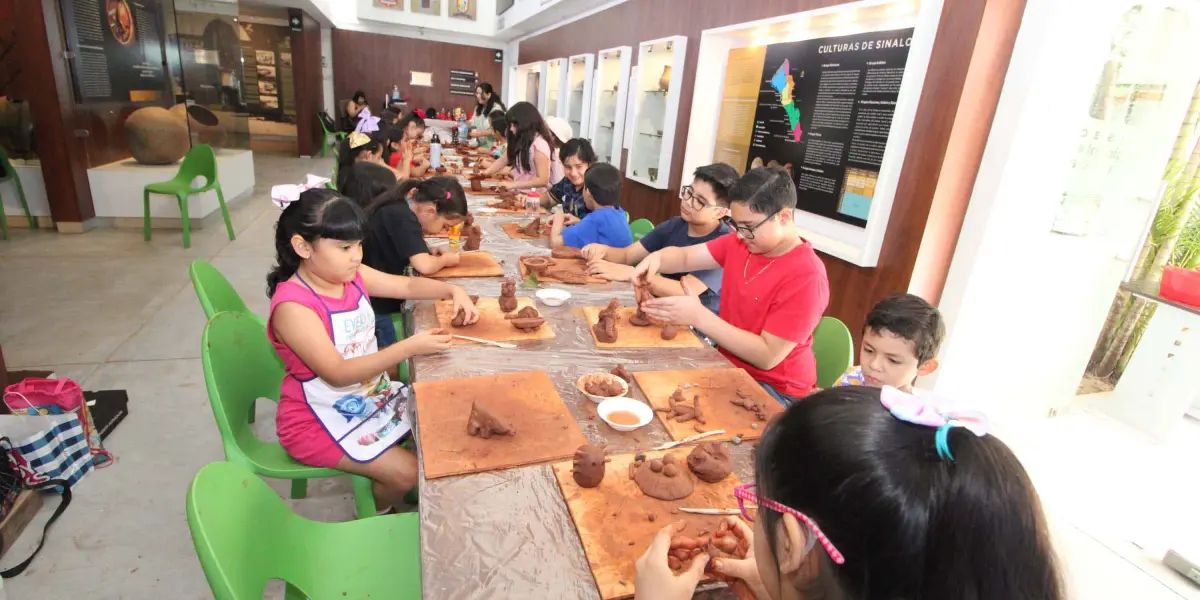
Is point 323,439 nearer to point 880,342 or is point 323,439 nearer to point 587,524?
point 587,524

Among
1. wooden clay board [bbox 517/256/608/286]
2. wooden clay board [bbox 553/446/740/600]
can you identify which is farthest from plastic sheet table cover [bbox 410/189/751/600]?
wooden clay board [bbox 517/256/608/286]

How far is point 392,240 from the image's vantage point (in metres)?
2.69

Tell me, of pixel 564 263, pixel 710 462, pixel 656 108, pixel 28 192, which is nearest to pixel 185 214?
pixel 28 192

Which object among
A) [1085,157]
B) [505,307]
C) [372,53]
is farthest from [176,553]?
[372,53]

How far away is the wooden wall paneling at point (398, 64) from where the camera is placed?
13.3 m

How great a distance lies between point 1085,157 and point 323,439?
3.60 meters

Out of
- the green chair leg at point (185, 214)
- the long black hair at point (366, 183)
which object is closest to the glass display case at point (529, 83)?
the green chair leg at point (185, 214)

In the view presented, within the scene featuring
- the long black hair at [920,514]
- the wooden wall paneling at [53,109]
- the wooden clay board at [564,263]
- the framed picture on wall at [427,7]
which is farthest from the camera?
the framed picture on wall at [427,7]

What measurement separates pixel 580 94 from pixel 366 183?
18.7 ft

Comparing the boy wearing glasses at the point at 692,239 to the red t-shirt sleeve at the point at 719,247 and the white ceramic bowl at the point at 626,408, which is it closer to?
the red t-shirt sleeve at the point at 719,247

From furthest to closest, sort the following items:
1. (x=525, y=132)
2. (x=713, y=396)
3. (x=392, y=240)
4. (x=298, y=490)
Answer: (x=525, y=132)
(x=392, y=240)
(x=298, y=490)
(x=713, y=396)

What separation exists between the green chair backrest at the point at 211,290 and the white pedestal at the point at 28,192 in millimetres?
5051

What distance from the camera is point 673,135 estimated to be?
5.27 metres

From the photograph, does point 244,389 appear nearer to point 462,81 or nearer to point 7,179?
point 7,179
